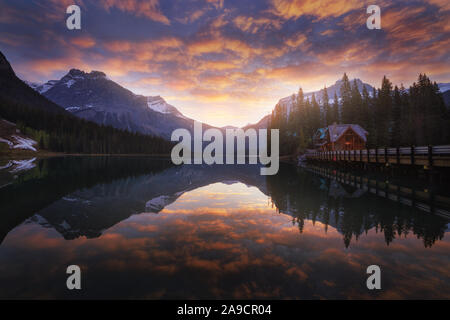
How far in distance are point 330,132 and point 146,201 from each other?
6108cm

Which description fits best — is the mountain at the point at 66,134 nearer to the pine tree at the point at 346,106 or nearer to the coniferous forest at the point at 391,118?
the coniferous forest at the point at 391,118

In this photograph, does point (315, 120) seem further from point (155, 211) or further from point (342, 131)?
point (155, 211)

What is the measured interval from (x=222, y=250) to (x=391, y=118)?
7470 centimetres

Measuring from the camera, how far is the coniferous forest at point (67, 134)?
104m

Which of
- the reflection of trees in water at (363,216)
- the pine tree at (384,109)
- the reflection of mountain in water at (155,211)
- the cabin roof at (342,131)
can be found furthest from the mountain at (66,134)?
the reflection of trees in water at (363,216)

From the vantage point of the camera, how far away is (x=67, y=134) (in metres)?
112

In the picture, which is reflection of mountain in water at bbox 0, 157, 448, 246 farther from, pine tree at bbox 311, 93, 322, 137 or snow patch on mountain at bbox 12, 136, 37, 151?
snow patch on mountain at bbox 12, 136, 37, 151

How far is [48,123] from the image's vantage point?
11544 centimetres

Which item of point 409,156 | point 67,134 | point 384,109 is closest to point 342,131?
point 384,109

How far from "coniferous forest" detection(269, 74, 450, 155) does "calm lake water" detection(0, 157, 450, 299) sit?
54931 millimetres
